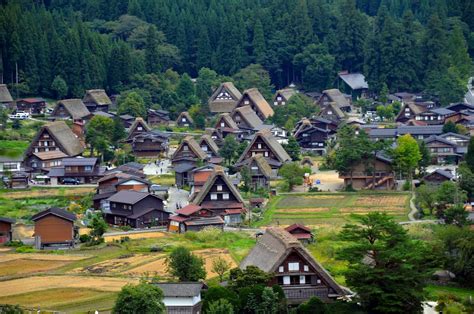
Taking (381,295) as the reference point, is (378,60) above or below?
above

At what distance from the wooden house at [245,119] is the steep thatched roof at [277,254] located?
2656 centimetres

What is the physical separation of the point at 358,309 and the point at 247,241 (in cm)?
1006

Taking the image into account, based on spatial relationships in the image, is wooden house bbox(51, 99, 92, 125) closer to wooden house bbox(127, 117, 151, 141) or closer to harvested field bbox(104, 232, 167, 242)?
A: wooden house bbox(127, 117, 151, 141)

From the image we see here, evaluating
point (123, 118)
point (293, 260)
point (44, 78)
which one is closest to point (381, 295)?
point (293, 260)

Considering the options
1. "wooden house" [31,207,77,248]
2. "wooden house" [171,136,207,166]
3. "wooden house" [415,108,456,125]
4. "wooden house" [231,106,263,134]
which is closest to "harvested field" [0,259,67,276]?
"wooden house" [31,207,77,248]

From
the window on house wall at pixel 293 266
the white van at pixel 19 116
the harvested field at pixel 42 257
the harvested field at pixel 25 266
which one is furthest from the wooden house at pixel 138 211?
the white van at pixel 19 116

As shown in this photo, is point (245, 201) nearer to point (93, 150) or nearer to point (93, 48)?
point (93, 150)

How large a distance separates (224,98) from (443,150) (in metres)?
16.0

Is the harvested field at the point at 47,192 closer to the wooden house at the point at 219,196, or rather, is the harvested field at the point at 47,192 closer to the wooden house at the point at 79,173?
the wooden house at the point at 79,173

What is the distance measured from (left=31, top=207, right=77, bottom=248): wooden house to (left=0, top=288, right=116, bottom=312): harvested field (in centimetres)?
632

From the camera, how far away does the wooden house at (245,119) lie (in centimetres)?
5497

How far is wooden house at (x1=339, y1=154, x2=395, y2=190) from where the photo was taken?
42406mm

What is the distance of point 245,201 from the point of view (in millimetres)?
40250

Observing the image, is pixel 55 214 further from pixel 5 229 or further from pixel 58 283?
pixel 58 283
